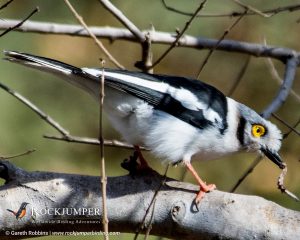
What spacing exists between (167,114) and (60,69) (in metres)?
0.69

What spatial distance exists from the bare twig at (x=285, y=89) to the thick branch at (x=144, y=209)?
86 cm

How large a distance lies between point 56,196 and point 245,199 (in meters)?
0.82

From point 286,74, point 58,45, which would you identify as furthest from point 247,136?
point 58,45

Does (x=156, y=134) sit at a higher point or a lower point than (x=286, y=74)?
lower

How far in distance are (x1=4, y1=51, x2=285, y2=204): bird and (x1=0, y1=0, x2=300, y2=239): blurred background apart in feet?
3.68

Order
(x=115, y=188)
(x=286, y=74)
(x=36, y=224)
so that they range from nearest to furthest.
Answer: (x=36, y=224)
(x=115, y=188)
(x=286, y=74)

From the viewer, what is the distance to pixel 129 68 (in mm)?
Result: 5434

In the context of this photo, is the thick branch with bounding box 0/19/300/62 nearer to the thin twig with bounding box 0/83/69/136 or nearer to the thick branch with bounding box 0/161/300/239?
the thin twig with bounding box 0/83/69/136

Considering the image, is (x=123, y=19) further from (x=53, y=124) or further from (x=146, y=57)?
(x=53, y=124)

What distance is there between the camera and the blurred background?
489cm

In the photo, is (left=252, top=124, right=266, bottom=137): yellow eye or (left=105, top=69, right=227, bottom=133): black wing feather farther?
(left=252, top=124, right=266, bottom=137): yellow eye

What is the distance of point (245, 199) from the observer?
299 centimetres

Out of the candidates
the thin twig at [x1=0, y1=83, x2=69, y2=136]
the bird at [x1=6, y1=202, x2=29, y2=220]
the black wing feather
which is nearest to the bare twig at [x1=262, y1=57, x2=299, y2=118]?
the black wing feather

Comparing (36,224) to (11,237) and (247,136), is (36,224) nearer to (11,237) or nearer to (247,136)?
(11,237)
